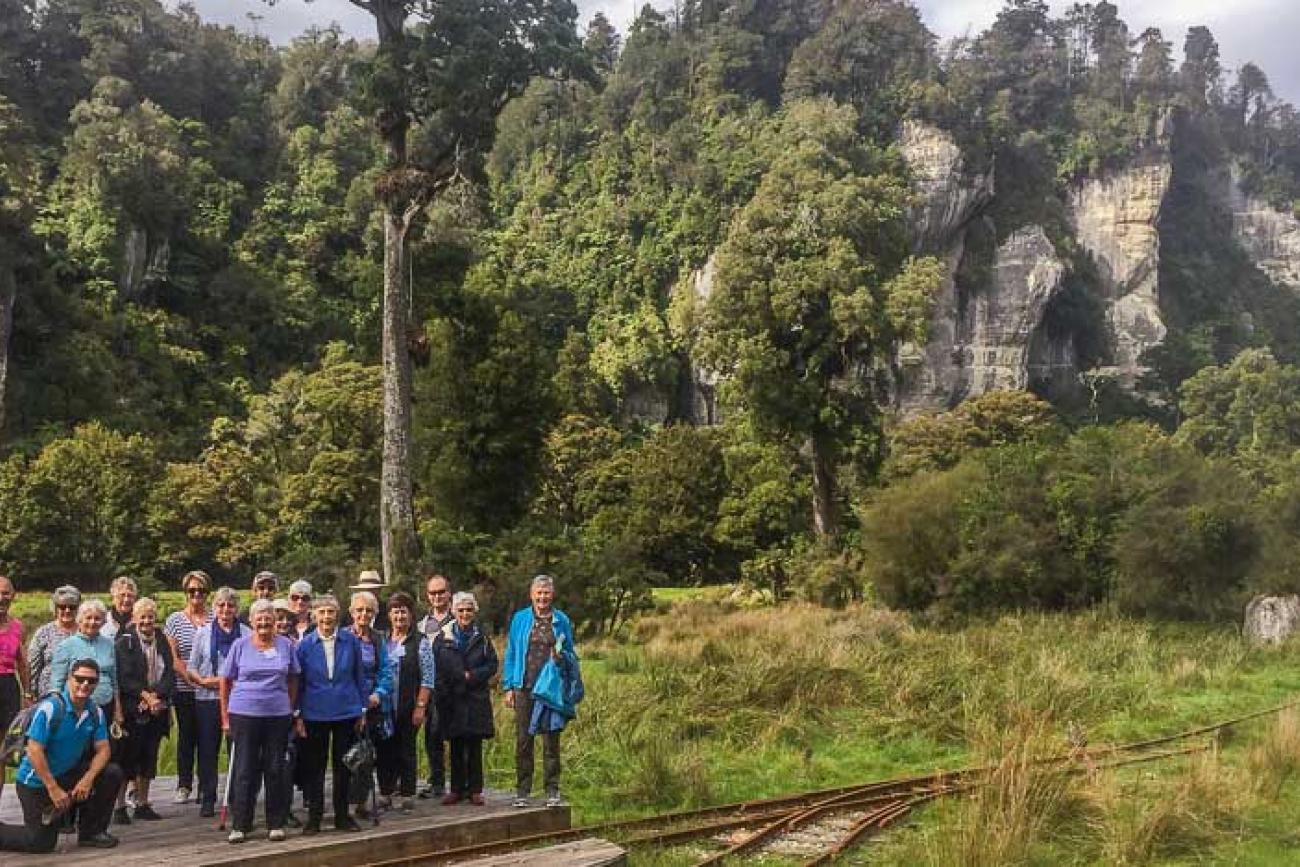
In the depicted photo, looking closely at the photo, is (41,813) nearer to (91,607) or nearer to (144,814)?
(91,607)

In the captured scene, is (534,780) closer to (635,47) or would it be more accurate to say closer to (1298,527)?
(1298,527)

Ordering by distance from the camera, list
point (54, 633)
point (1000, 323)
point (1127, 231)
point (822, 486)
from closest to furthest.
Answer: point (54, 633), point (822, 486), point (1000, 323), point (1127, 231)

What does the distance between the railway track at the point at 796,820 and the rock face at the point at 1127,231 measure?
82733mm

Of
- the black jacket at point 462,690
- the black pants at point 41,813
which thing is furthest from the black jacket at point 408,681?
the black pants at point 41,813

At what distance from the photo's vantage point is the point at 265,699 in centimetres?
629

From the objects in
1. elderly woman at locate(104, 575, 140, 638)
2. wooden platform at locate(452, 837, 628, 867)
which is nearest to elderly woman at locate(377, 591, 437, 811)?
wooden platform at locate(452, 837, 628, 867)

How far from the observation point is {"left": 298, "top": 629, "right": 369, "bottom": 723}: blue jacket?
6.54 meters

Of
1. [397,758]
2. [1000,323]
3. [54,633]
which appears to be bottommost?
[397,758]

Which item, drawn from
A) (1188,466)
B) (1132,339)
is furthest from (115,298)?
(1132,339)

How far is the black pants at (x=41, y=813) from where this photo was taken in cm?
591

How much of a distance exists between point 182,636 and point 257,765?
58.9 inches

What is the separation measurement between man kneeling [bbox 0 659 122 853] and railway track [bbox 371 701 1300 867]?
63.1 inches

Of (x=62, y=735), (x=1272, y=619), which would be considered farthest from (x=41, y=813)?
(x=1272, y=619)

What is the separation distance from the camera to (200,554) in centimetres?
3719
